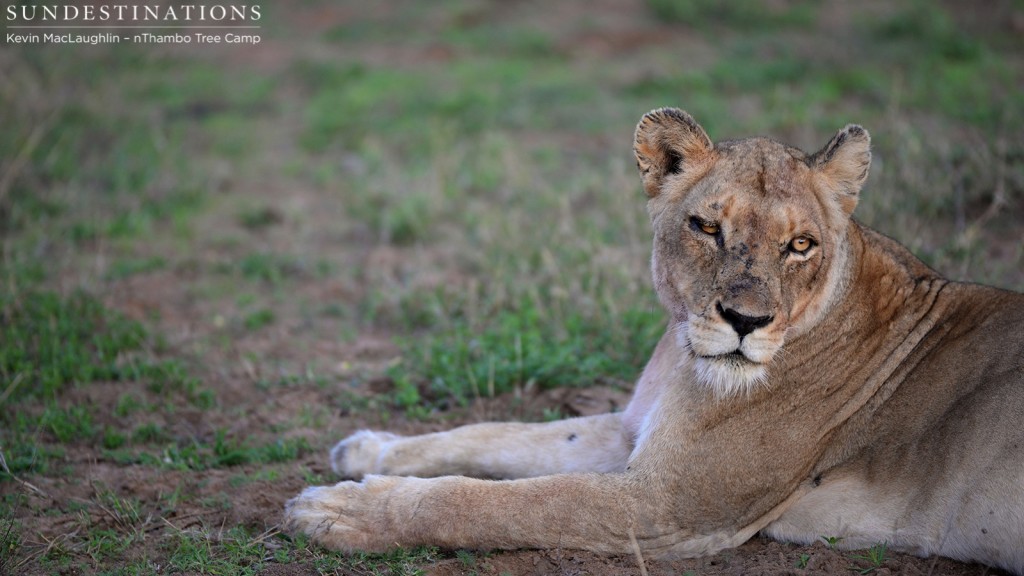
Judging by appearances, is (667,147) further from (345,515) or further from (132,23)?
(132,23)

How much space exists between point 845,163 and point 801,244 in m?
0.46

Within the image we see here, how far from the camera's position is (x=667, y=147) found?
13.6 feet

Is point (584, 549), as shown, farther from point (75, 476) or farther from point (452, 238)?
point (452, 238)

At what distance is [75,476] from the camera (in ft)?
15.2

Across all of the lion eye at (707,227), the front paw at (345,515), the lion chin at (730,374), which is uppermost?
the lion eye at (707,227)

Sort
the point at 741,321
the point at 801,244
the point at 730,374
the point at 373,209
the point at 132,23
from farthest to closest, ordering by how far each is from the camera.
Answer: the point at 132,23 < the point at 373,209 < the point at 801,244 < the point at 730,374 < the point at 741,321

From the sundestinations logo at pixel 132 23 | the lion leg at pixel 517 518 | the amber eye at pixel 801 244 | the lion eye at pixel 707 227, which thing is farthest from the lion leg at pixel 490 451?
the sundestinations logo at pixel 132 23

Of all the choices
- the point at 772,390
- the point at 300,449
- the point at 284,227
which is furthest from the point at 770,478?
the point at 284,227

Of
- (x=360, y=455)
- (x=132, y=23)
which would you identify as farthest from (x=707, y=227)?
(x=132, y=23)

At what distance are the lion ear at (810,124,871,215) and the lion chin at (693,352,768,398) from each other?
2.65ft

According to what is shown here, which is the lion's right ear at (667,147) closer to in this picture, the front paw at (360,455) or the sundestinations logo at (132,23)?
the front paw at (360,455)

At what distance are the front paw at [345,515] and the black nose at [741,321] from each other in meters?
1.45

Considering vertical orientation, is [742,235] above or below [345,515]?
above

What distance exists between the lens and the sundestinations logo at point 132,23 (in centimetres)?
1137
